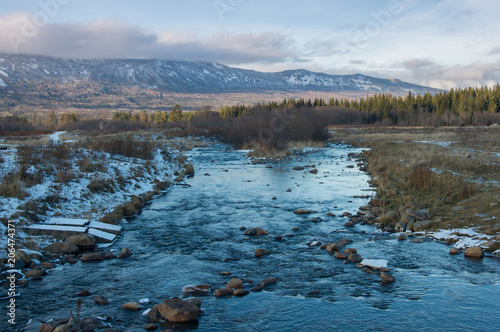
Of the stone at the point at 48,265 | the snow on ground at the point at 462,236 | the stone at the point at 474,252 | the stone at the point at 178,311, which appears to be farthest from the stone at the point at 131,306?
the snow on ground at the point at 462,236

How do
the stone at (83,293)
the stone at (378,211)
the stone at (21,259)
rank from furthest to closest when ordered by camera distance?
the stone at (378,211) → the stone at (21,259) → the stone at (83,293)

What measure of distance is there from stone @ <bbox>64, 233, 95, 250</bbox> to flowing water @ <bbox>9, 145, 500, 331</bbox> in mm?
866

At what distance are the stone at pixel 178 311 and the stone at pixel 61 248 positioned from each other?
16.6ft

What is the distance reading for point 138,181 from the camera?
69.9 feet

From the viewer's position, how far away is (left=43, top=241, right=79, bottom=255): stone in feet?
35.6

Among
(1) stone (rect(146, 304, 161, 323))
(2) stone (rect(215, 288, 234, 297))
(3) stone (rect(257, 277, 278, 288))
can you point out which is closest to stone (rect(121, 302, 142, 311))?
(1) stone (rect(146, 304, 161, 323))

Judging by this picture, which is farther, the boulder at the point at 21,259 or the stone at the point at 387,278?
the boulder at the point at 21,259

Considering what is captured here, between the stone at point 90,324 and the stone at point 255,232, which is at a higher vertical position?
the stone at point 90,324

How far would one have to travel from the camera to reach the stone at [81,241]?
11379 mm

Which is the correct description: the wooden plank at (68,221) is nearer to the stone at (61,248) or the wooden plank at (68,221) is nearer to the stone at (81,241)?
the stone at (81,241)

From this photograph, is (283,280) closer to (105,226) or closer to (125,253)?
(125,253)

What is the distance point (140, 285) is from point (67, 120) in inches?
4980

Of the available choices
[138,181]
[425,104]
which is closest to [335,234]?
[138,181]

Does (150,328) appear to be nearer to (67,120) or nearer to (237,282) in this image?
(237,282)
